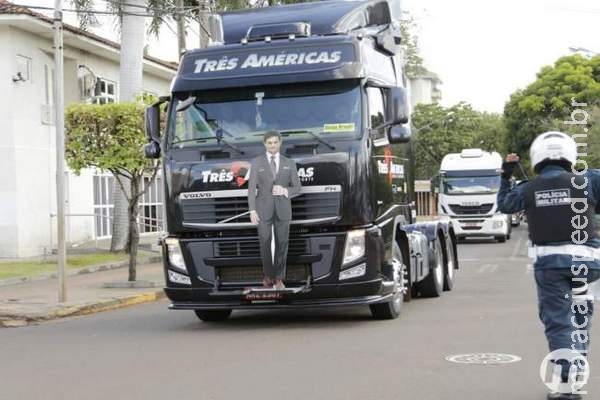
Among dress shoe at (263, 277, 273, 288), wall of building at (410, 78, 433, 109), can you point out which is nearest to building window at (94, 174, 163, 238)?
dress shoe at (263, 277, 273, 288)

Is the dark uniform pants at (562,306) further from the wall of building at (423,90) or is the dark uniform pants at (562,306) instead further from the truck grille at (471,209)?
the wall of building at (423,90)

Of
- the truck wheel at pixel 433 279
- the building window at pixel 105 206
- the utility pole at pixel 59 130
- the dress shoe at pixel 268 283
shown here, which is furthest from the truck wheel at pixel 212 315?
the building window at pixel 105 206

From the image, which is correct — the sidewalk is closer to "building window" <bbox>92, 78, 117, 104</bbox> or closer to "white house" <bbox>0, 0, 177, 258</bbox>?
"white house" <bbox>0, 0, 177, 258</bbox>

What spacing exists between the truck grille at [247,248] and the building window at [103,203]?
19.8 meters

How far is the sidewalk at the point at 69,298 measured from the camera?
1305cm

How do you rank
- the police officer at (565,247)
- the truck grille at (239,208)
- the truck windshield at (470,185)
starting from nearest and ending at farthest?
the police officer at (565,247)
the truck grille at (239,208)
the truck windshield at (470,185)

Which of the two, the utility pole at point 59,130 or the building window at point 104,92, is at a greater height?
the building window at point 104,92

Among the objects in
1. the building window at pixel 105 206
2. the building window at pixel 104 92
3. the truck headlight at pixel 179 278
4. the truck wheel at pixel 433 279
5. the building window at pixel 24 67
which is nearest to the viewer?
the truck headlight at pixel 179 278

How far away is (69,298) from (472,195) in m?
19.3

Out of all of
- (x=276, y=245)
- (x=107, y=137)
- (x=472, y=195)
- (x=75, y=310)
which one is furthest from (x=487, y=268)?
(x=276, y=245)

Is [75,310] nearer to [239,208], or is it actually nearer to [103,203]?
[239,208]

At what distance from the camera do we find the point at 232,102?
1066cm

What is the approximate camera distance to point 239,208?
403 inches

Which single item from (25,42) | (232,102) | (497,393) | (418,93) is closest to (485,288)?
(232,102)
